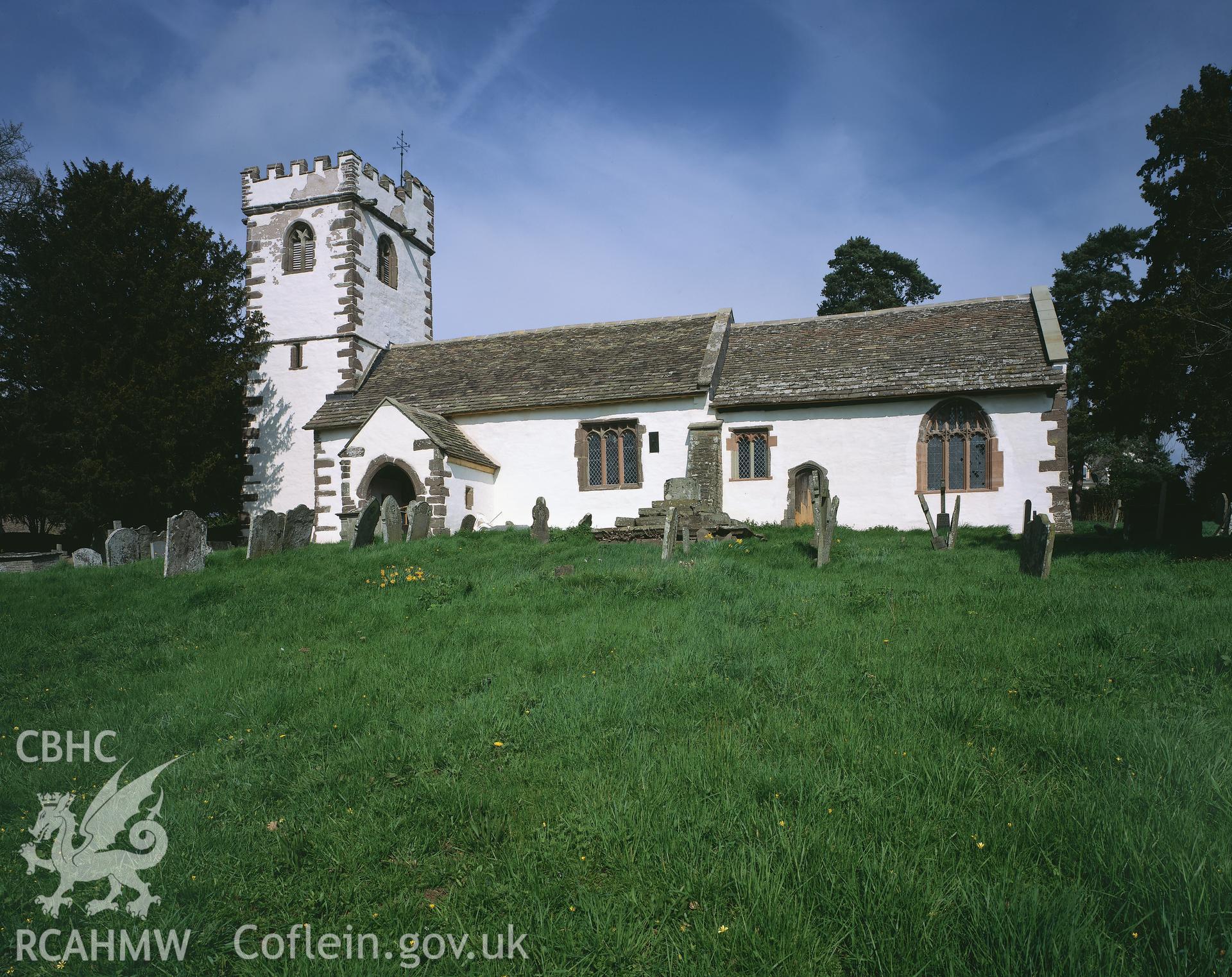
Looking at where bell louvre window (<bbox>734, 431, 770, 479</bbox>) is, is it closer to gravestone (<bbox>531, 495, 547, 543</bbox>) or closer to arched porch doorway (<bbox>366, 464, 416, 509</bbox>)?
gravestone (<bbox>531, 495, 547, 543</bbox>)

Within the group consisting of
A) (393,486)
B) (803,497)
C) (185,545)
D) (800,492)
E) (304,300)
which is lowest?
(185,545)

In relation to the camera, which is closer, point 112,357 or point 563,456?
point 563,456

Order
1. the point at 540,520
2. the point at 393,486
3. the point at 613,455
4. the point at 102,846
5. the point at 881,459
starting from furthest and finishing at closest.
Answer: the point at 393,486 < the point at 613,455 < the point at 881,459 < the point at 540,520 < the point at 102,846

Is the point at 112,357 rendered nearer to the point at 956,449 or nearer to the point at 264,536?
the point at 264,536

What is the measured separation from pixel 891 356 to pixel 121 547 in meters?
20.1

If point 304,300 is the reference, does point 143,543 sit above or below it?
below

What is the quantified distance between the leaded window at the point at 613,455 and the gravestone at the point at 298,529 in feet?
27.1

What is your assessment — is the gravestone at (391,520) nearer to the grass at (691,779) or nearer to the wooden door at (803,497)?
the grass at (691,779)

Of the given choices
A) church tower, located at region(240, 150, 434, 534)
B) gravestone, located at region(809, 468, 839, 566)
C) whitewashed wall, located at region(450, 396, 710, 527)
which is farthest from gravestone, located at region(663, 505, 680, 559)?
church tower, located at region(240, 150, 434, 534)

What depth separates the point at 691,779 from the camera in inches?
152

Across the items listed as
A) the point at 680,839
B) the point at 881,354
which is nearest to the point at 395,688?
the point at 680,839

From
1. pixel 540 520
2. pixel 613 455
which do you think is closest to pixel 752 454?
pixel 613 455

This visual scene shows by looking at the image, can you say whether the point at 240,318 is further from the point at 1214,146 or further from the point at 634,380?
the point at 1214,146

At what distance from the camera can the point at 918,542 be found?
50.4ft
